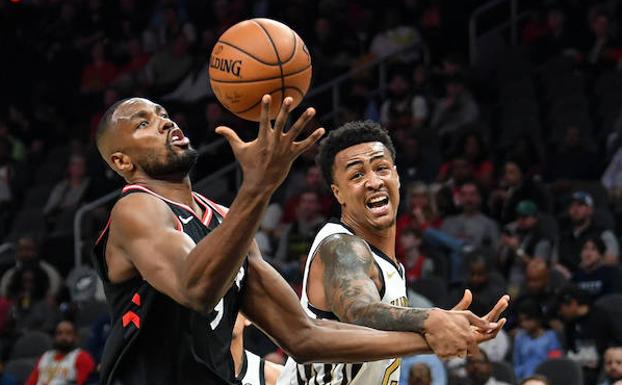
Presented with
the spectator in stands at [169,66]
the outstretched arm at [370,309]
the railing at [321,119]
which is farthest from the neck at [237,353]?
the spectator in stands at [169,66]

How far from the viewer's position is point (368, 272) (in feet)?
17.5

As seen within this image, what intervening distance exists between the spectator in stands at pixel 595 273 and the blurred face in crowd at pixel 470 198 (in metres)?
1.60

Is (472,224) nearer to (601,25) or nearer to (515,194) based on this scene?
(515,194)

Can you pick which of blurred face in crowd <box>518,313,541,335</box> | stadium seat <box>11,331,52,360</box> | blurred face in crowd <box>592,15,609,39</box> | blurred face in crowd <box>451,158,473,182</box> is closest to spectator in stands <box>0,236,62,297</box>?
stadium seat <box>11,331,52,360</box>

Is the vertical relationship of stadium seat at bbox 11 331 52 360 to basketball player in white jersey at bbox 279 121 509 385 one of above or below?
below

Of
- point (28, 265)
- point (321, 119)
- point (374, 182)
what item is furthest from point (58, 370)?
point (374, 182)

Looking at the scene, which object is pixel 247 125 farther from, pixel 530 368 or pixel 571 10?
pixel 530 368

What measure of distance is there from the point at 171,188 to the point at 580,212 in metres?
6.90

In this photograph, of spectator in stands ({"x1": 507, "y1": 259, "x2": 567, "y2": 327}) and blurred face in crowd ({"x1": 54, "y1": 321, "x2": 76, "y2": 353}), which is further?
blurred face in crowd ({"x1": 54, "y1": 321, "x2": 76, "y2": 353})

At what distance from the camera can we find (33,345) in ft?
39.5

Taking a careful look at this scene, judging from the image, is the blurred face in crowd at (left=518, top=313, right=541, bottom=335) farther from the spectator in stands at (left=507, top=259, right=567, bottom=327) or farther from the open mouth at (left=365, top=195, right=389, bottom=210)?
the open mouth at (left=365, top=195, right=389, bottom=210)

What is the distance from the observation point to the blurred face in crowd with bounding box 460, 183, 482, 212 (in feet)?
39.3

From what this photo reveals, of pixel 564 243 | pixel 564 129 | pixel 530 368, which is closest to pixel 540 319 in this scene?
pixel 530 368

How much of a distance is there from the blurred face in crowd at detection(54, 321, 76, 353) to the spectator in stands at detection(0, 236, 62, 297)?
7.10ft
